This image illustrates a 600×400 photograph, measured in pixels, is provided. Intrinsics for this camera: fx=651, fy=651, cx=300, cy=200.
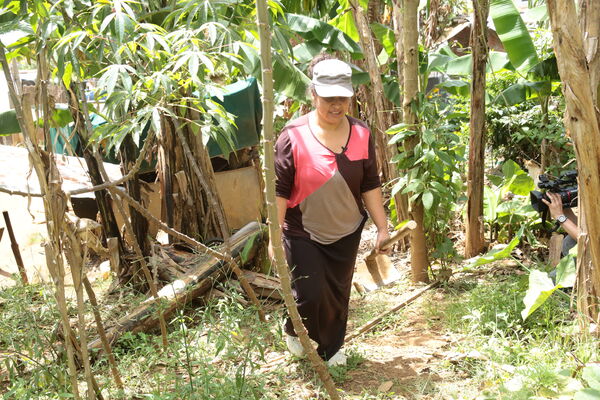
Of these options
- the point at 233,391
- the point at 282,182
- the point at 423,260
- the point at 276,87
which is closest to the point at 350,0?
the point at 276,87

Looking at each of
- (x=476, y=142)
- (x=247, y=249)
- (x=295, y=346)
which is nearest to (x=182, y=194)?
(x=247, y=249)

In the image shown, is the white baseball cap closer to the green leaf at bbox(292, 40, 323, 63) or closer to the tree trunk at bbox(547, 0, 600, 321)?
the tree trunk at bbox(547, 0, 600, 321)

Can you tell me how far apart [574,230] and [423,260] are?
141 centimetres

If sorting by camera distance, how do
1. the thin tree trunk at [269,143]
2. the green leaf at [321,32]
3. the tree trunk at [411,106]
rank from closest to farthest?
the thin tree trunk at [269,143]
the tree trunk at [411,106]
the green leaf at [321,32]

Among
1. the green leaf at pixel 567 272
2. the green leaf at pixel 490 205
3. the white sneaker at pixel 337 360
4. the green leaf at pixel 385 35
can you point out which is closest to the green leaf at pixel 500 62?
the green leaf at pixel 385 35

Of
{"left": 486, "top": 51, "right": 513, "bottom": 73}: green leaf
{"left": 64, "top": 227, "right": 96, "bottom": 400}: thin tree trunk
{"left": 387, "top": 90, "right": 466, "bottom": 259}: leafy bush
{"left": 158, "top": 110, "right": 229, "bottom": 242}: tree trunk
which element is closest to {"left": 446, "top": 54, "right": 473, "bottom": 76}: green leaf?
{"left": 486, "top": 51, "right": 513, "bottom": 73}: green leaf

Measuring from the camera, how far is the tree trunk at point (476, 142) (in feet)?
17.4

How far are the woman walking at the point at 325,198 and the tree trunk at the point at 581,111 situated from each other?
104 cm

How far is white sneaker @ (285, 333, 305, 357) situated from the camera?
3789mm

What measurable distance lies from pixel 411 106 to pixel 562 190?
1297mm

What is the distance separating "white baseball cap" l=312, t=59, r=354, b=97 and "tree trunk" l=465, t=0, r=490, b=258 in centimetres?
209

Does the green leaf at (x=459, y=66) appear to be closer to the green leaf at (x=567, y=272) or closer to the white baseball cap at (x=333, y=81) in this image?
the green leaf at (x=567, y=272)

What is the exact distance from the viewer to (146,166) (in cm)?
707

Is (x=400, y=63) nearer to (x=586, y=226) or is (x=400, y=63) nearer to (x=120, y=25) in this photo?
(x=586, y=226)
